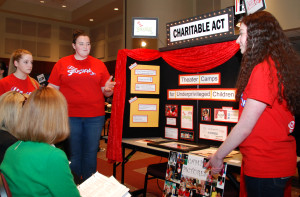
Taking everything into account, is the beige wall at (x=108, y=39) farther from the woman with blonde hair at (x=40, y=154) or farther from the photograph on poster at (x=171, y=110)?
the woman with blonde hair at (x=40, y=154)

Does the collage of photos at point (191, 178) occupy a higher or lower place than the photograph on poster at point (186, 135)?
lower

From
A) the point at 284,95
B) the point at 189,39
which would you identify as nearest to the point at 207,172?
the point at 284,95

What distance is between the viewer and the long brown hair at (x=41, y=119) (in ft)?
3.57

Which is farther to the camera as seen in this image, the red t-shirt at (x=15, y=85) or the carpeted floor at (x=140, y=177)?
the carpeted floor at (x=140, y=177)

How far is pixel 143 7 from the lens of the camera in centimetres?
575

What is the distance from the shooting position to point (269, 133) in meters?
1.24

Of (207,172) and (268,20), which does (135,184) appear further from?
(268,20)

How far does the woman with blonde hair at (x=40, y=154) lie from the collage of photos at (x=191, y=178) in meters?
0.93

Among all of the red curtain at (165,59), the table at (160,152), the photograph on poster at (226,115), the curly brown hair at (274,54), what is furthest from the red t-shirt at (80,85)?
the curly brown hair at (274,54)

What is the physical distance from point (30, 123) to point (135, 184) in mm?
2620

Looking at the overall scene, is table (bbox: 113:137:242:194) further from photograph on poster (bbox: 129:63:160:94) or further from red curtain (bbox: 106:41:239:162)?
photograph on poster (bbox: 129:63:160:94)

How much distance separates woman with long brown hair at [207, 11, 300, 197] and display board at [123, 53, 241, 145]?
96cm

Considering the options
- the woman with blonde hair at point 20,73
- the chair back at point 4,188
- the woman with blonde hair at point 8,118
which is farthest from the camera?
the woman with blonde hair at point 20,73

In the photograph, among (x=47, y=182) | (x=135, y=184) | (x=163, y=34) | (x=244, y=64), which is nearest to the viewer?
(x=47, y=182)
